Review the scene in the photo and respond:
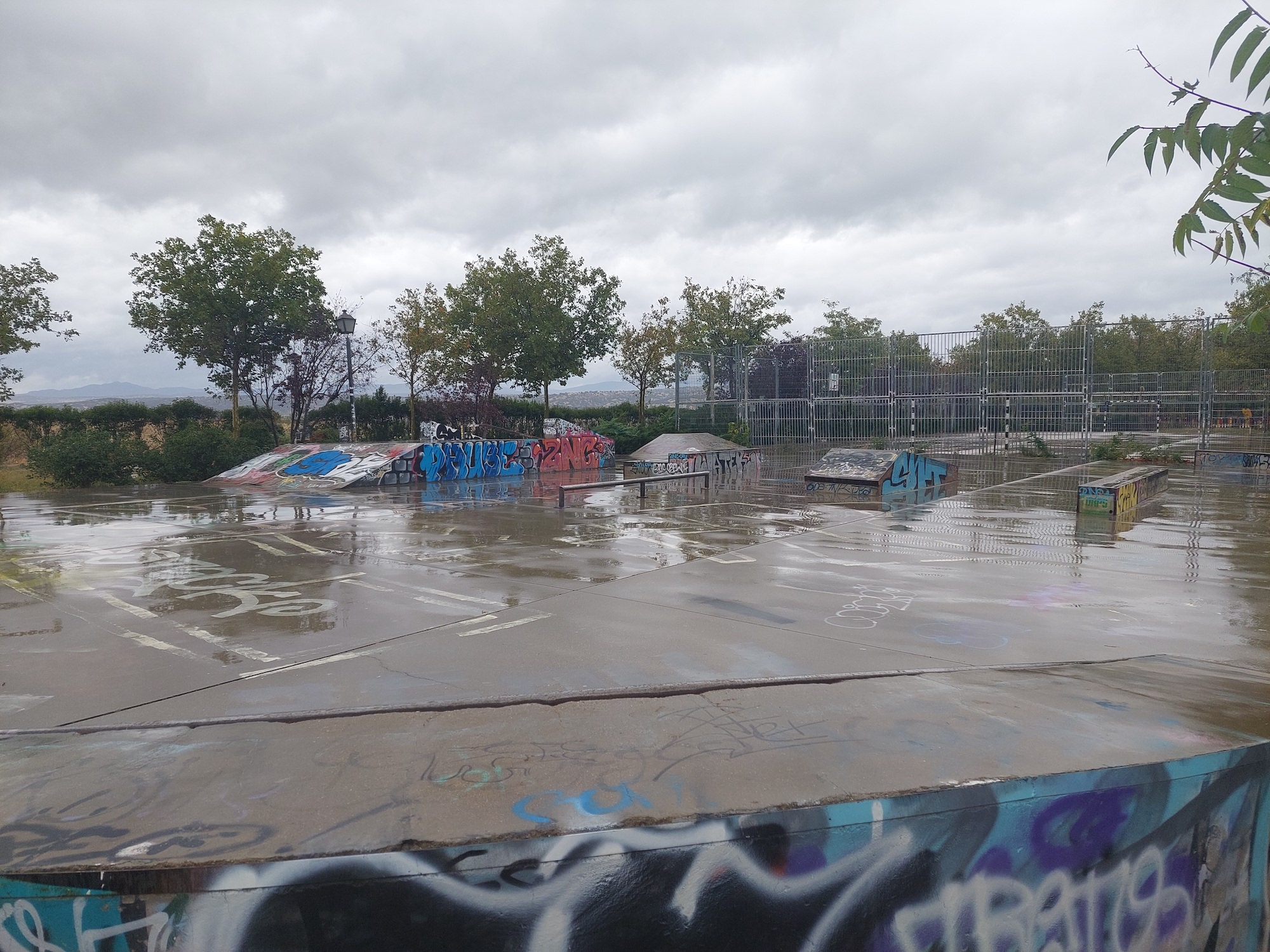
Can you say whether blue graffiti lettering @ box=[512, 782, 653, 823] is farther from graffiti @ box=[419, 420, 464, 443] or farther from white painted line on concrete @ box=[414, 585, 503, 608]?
graffiti @ box=[419, 420, 464, 443]

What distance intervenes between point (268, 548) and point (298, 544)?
41 centimetres

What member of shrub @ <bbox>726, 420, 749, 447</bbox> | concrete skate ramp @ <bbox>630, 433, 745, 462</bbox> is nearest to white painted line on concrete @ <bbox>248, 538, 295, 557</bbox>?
concrete skate ramp @ <bbox>630, 433, 745, 462</bbox>

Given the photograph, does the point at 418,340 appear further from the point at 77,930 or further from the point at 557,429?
the point at 77,930

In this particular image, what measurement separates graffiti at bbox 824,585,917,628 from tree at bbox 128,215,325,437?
20.9 metres

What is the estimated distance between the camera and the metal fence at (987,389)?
2183 cm

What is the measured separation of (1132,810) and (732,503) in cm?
1231

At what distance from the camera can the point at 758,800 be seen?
2133 mm

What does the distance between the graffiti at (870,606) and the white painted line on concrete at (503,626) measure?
246cm

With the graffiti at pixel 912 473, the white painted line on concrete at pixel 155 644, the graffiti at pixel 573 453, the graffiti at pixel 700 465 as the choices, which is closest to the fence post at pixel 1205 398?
the graffiti at pixel 912 473

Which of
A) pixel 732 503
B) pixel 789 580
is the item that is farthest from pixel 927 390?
pixel 789 580

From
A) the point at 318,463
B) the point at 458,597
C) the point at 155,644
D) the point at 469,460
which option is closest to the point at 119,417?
the point at 318,463

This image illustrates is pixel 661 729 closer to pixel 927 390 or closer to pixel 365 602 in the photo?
pixel 365 602

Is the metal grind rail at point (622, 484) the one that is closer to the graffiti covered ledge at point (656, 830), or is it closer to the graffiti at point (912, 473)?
the graffiti at point (912, 473)

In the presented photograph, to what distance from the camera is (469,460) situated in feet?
71.2
